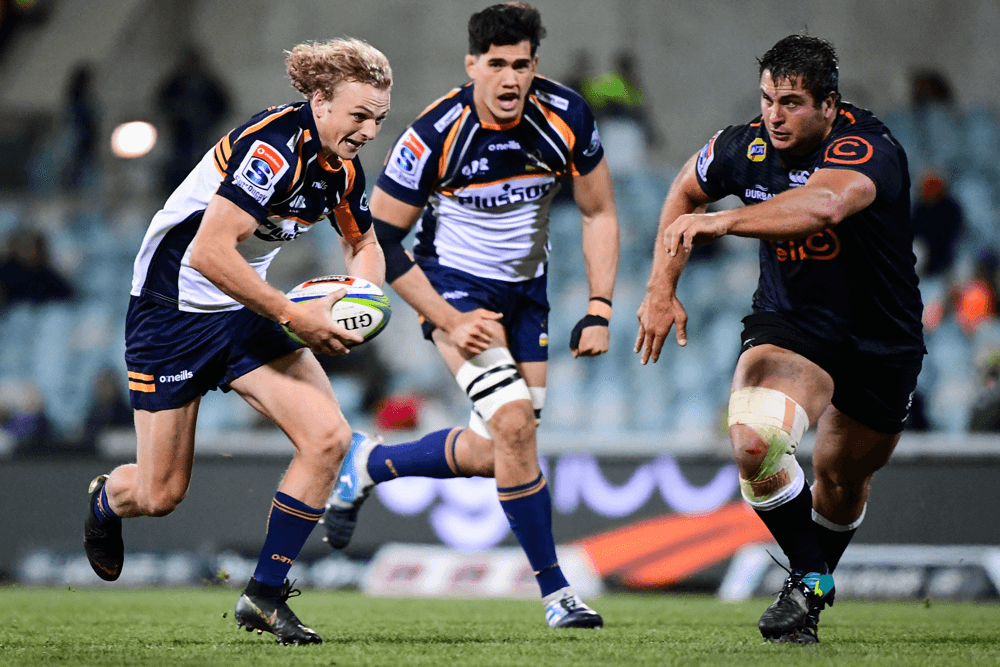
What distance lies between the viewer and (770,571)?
7.48 metres

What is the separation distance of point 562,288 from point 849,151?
689 cm

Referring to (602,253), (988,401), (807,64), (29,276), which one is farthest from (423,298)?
(29,276)

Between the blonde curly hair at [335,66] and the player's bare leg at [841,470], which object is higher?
the blonde curly hair at [335,66]

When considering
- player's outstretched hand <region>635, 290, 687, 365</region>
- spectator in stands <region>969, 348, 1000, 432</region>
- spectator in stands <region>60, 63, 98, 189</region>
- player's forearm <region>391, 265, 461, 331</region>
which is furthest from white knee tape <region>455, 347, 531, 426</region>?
spectator in stands <region>60, 63, 98, 189</region>

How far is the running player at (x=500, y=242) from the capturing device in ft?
15.8

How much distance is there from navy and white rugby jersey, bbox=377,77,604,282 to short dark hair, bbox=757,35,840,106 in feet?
4.28

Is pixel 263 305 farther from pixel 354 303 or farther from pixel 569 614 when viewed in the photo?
pixel 569 614

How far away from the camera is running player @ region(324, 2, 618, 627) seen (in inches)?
189

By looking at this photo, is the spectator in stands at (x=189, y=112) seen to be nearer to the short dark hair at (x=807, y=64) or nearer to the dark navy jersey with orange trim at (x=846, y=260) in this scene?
the dark navy jersey with orange trim at (x=846, y=260)

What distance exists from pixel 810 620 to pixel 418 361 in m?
7.73

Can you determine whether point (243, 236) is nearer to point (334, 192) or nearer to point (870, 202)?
point (334, 192)

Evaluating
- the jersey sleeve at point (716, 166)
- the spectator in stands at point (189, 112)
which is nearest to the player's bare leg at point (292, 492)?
the jersey sleeve at point (716, 166)

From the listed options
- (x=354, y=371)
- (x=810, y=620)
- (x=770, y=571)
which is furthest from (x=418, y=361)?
(x=810, y=620)

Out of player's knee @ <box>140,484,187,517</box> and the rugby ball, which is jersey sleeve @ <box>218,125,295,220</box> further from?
player's knee @ <box>140,484,187,517</box>
